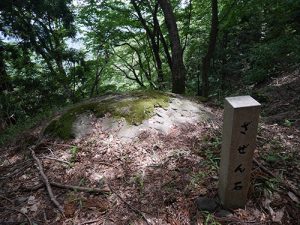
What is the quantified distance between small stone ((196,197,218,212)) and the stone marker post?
100mm

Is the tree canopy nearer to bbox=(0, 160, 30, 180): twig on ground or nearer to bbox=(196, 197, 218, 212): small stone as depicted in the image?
bbox=(0, 160, 30, 180): twig on ground

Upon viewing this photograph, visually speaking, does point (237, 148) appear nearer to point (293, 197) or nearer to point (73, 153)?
point (293, 197)

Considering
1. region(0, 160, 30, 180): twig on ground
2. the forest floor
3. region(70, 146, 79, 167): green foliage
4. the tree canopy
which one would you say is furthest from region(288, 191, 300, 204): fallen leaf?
the tree canopy

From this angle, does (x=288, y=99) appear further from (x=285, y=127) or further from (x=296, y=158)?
(x=296, y=158)

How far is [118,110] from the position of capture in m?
4.11

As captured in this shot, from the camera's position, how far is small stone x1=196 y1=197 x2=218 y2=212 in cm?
262

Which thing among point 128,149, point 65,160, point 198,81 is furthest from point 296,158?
point 198,81

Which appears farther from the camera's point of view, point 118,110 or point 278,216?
point 118,110

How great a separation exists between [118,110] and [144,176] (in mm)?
1353

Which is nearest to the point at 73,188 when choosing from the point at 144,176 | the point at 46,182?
the point at 46,182

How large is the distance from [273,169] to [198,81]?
8.69 meters

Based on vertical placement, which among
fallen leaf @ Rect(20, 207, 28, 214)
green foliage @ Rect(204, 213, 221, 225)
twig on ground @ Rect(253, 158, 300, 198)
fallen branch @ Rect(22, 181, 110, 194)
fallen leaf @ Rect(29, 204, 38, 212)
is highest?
twig on ground @ Rect(253, 158, 300, 198)

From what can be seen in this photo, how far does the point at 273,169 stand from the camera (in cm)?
302

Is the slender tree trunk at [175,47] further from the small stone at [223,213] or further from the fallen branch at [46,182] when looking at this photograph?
the small stone at [223,213]
